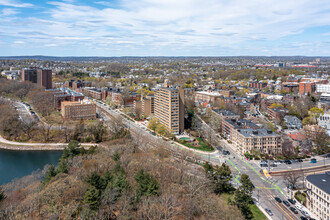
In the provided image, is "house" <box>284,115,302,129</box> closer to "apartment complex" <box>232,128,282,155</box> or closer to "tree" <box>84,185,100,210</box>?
"apartment complex" <box>232,128,282,155</box>

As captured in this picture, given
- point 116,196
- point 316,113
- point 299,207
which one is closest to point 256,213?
point 299,207

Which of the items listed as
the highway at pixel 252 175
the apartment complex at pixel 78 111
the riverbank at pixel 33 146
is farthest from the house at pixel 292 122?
the apartment complex at pixel 78 111

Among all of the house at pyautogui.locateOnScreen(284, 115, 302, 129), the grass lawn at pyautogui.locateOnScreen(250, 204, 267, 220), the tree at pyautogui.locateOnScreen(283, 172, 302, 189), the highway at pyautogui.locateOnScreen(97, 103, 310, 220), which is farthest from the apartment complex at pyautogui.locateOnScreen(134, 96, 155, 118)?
the grass lawn at pyautogui.locateOnScreen(250, 204, 267, 220)

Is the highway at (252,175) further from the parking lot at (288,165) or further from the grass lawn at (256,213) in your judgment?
the parking lot at (288,165)

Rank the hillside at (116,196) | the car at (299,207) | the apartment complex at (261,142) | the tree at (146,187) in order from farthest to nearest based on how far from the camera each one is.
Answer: the apartment complex at (261,142) → the car at (299,207) → the tree at (146,187) → the hillside at (116,196)

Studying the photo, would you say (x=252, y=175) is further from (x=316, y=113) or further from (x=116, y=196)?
(x=316, y=113)

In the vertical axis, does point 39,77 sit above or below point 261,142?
above
